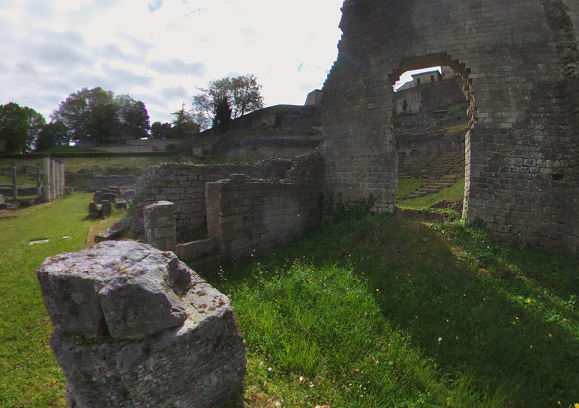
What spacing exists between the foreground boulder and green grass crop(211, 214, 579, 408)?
882mm

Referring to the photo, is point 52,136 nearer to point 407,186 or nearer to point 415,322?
point 407,186

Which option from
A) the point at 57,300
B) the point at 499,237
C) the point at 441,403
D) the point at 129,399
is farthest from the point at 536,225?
the point at 57,300

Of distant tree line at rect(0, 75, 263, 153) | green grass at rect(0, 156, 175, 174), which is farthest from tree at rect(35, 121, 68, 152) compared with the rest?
green grass at rect(0, 156, 175, 174)

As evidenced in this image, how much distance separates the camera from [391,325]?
3.89 m

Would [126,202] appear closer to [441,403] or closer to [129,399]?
[129,399]

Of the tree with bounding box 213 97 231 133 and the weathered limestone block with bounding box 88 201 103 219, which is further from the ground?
the tree with bounding box 213 97 231 133

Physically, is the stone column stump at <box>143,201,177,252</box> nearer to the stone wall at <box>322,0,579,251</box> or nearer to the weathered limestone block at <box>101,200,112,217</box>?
the stone wall at <box>322,0,579,251</box>

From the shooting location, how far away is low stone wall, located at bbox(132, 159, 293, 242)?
6.61m

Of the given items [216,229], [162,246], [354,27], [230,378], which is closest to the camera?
[230,378]

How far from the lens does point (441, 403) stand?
2816mm

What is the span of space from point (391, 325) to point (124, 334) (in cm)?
342

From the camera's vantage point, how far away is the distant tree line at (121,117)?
43.7 metres

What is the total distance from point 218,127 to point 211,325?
4425 cm

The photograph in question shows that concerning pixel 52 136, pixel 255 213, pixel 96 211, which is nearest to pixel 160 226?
pixel 255 213
